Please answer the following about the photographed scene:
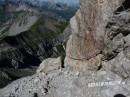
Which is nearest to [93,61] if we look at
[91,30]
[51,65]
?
[91,30]

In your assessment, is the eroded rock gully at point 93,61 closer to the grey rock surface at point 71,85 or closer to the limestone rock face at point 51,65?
the grey rock surface at point 71,85

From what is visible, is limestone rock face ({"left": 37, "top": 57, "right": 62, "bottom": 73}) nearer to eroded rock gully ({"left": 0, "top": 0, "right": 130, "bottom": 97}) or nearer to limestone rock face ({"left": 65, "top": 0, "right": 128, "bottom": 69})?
eroded rock gully ({"left": 0, "top": 0, "right": 130, "bottom": 97})

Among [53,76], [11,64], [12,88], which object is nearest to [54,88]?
[53,76]

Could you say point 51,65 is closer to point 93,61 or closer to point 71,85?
point 71,85

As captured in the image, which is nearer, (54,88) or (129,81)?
(129,81)

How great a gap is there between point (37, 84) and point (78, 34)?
21.6 ft

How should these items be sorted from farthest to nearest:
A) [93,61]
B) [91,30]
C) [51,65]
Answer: [51,65] → [93,61] → [91,30]

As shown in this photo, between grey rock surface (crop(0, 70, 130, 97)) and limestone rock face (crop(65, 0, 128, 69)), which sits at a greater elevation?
limestone rock face (crop(65, 0, 128, 69))

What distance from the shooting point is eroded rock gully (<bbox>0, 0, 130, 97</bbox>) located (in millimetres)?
32562

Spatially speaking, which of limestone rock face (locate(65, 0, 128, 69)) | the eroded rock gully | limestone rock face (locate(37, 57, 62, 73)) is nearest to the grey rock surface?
the eroded rock gully

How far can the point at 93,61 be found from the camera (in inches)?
1425

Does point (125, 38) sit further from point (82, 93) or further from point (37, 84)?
point (37, 84)

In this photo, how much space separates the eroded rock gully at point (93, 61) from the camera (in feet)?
107

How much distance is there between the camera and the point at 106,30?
33781mm
